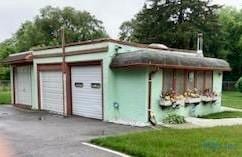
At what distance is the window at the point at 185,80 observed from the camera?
13622mm

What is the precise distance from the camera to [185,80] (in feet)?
48.1

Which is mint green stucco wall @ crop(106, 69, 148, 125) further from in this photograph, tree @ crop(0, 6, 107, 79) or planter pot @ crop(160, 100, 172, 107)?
tree @ crop(0, 6, 107, 79)

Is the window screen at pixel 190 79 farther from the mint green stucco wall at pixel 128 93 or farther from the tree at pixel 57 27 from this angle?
the tree at pixel 57 27

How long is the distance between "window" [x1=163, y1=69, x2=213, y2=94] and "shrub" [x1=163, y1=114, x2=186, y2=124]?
3.48 ft

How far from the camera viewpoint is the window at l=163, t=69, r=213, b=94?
13.6m

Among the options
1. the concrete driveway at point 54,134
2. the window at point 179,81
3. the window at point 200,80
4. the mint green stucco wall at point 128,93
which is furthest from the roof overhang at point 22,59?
the window at point 200,80

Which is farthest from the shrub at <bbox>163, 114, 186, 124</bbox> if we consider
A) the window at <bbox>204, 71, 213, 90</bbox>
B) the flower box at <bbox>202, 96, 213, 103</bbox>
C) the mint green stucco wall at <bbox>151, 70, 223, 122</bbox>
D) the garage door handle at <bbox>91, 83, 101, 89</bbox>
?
the window at <bbox>204, 71, 213, 90</bbox>

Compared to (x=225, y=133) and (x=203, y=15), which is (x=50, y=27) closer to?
(x=203, y=15)

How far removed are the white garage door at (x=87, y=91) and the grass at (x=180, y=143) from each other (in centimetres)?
491

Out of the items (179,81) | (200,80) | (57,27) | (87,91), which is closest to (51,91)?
(87,91)

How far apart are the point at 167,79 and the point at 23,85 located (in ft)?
31.9

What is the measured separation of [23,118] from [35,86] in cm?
355

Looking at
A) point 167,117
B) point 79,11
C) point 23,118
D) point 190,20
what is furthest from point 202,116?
point 79,11

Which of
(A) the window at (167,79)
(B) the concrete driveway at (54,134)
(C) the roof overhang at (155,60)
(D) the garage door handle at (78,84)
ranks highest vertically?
(C) the roof overhang at (155,60)
